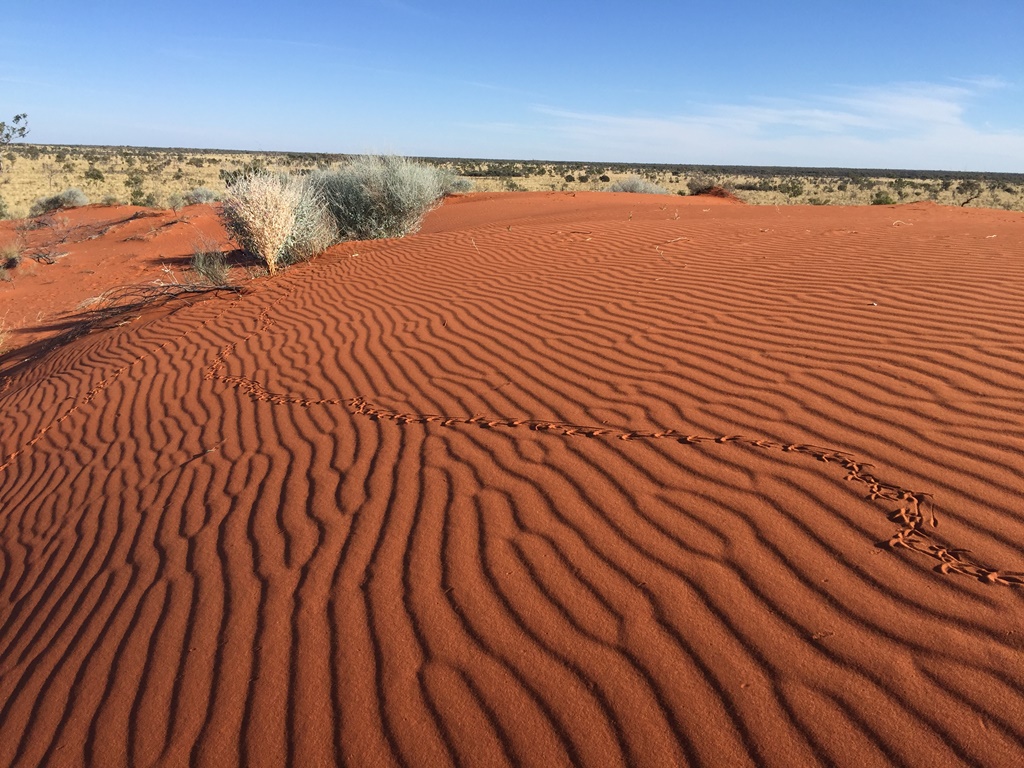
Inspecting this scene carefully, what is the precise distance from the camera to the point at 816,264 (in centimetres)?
661

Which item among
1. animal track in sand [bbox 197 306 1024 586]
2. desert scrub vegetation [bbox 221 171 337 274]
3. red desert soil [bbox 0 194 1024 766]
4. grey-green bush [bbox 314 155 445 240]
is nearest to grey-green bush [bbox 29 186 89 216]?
grey-green bush [bbox 314 155 445 240]

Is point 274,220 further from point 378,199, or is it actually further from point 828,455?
point 828,455

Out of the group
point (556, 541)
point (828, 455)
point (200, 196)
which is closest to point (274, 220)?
point (556, 541)

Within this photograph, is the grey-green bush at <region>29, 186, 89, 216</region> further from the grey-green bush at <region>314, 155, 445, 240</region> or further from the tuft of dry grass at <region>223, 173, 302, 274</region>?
the tuft of dry grass at <region>223, 173, 302, 274</region>

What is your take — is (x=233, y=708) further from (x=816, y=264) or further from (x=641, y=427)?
(x=816, y=264)

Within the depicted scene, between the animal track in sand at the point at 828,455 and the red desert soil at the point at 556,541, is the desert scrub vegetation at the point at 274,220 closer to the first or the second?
the red desert soil at the point at 556,541

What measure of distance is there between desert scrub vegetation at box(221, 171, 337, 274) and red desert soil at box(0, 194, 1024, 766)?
5194 millimetres

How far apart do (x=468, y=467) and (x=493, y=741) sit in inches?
66.9

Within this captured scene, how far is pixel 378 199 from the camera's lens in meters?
13.9

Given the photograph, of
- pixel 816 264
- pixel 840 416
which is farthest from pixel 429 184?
pixel 840 416

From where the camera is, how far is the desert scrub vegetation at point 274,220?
10.8 meters

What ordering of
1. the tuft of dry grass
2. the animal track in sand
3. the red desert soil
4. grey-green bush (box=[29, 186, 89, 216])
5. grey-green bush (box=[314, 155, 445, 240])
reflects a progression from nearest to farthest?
the red desert soil → the animal track in sand → the tuft of dry grass → grey-green bush (box=[314, 155, 445, 240]) → grey-green bush (box=[29, 186, 89, 216])

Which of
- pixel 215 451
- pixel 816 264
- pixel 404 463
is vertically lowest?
pixel 215 451

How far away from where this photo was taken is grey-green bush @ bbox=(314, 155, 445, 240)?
45.3ft
